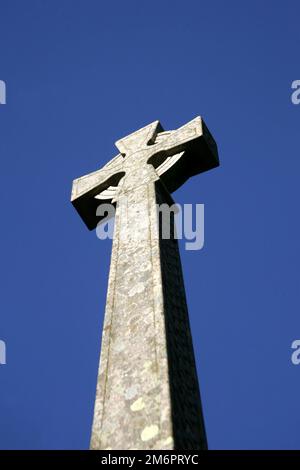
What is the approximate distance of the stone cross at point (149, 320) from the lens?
3.40m

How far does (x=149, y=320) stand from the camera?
13.5ft

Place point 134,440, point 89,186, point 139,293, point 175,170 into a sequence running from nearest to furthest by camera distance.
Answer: point 134,440
point 139,293
point 175,170
point 89,186

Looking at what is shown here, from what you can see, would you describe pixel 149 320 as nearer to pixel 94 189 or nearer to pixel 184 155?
pixel 184 155

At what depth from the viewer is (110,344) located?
4168 millimetres

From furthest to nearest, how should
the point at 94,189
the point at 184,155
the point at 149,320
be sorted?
the point at 94,189, the point at 184,155, the point at 149,320

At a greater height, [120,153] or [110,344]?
[120,153]

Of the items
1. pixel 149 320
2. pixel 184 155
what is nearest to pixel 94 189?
pixel 184 155

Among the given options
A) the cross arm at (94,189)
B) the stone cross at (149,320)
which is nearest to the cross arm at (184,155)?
the stone cross at (149,320)

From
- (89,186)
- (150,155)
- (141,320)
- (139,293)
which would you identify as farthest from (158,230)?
(89,186)

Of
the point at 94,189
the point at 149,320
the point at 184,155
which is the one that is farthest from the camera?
the point at 94,189

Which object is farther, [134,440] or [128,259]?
[128,259]

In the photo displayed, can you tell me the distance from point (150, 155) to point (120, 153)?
31.6 inches
